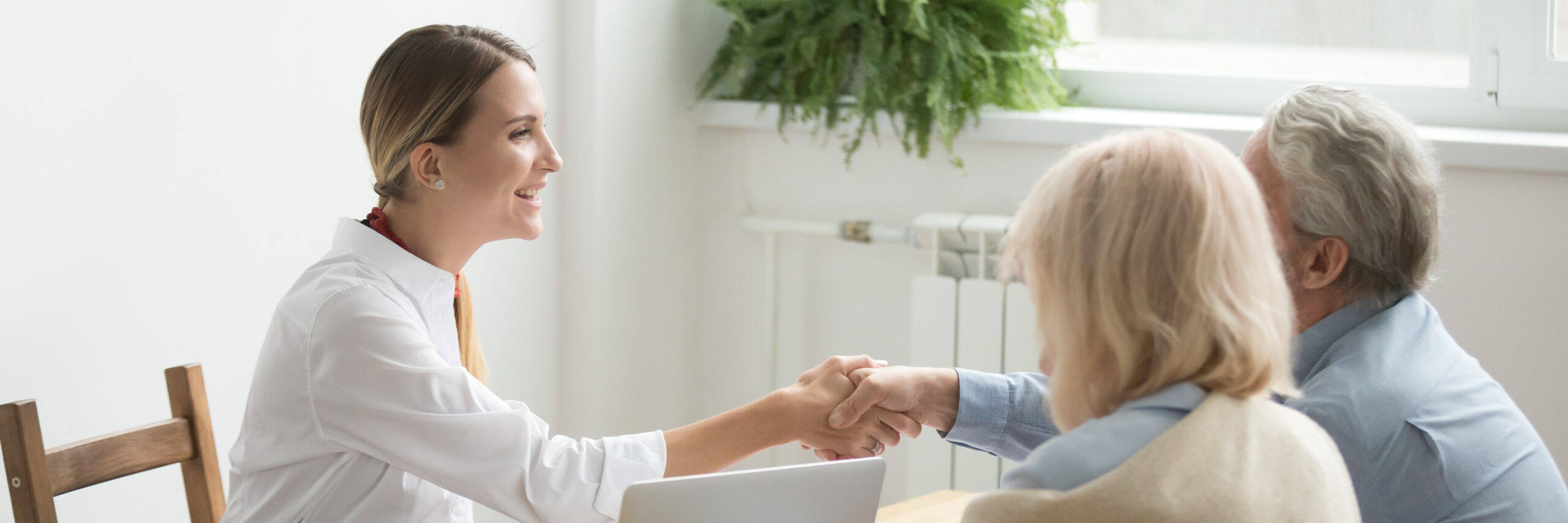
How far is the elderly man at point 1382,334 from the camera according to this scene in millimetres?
1195

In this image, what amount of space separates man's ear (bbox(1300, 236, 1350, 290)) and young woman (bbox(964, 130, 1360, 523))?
1.30 feet

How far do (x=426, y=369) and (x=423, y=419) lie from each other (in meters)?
0.05

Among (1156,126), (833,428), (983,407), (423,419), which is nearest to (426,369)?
(423,419)

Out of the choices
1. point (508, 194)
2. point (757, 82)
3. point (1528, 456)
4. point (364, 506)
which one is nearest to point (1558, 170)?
point (1528, 456)

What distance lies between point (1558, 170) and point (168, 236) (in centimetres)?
218

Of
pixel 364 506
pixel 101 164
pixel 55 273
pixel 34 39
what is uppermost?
pixel 34 39

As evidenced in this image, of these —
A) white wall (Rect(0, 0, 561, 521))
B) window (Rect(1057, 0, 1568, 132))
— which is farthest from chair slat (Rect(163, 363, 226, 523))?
window (Rect(1057, 0, 1568, 132))

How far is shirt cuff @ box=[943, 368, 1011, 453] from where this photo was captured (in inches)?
65.4

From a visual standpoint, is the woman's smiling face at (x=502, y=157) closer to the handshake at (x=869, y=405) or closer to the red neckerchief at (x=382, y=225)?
the red neckerchief at (x=382, y=225)

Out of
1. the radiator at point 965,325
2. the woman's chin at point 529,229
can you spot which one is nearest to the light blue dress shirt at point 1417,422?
the woman's chin at point 529,229

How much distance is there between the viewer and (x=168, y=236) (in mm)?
1728

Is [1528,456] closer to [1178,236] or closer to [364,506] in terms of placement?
[1178,236]

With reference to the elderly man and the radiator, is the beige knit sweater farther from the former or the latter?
the radiator

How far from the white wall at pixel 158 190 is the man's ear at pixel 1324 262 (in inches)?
56.4
